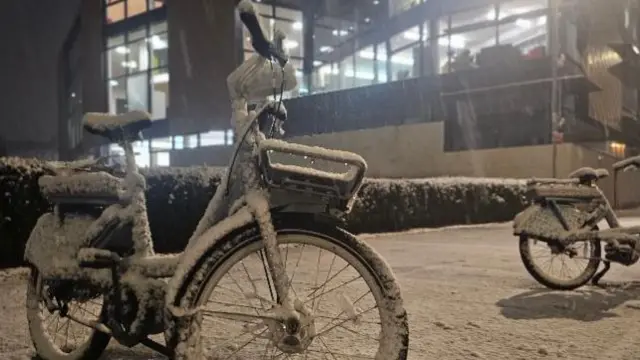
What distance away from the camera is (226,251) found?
273 cm

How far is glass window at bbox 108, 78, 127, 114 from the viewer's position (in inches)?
1451

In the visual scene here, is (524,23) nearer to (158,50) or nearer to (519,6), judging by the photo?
(519,6)

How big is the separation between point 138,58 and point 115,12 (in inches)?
146

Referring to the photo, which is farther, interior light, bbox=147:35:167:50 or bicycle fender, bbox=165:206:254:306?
interior light, bbox=147:35:167:50

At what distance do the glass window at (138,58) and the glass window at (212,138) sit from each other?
19.2 ft

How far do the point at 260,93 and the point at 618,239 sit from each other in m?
4.25

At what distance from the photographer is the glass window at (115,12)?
36.3m

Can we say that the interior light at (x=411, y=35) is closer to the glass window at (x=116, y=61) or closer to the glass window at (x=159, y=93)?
the glass window at (x=159, y=93)

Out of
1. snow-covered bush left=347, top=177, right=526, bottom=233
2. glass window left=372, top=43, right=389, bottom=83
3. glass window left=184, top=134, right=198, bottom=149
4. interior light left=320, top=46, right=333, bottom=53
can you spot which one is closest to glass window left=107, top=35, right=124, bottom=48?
glass window left=184, top=134, right=198, bottom=149

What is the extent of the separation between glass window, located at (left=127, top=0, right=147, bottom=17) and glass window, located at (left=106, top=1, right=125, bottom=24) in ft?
1.77

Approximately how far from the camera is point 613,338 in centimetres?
432

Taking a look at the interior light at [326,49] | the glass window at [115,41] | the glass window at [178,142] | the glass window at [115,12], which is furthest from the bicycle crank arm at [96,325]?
the glass window at [115,12]

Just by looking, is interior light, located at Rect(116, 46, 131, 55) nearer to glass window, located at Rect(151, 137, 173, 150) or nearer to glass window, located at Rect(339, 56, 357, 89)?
glass window, located at Rect(151, 137, 173, 150)

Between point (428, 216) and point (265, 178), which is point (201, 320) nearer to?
point (265, 178)
